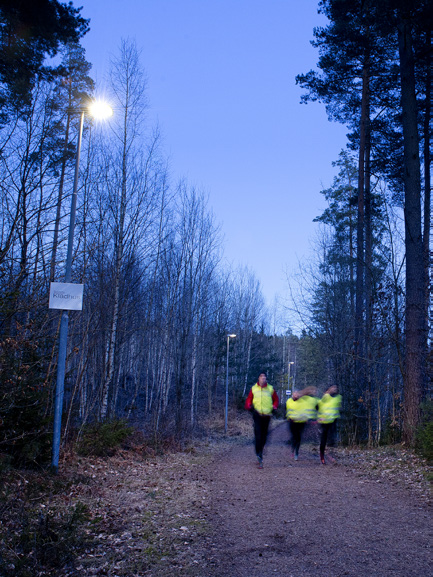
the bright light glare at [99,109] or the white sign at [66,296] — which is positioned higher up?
the bright light glare at [99,109]

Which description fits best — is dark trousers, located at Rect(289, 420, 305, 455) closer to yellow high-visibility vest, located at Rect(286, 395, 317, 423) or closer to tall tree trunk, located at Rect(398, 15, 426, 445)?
yellow high-visibility vest, located at Rect(286, 395, 317, 423)

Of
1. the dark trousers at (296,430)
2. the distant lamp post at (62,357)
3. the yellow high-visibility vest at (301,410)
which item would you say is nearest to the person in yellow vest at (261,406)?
the yellow high-visibility vest at (301,410)

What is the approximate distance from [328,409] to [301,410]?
69 centimetres

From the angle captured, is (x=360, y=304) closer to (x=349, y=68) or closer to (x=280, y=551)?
(x=349, y=68)

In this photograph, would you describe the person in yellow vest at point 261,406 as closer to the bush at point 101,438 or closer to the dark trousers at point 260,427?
the dark trousers at point 260,427

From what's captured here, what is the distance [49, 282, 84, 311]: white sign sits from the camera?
8.13 meters

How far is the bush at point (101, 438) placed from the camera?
10578 mm

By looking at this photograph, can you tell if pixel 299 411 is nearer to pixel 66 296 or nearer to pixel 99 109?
pixel 66 296

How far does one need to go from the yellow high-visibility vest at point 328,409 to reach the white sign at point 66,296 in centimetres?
687

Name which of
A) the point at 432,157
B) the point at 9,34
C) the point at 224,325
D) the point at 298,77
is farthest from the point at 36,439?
the point at 224,325

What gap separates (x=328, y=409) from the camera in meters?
11.9

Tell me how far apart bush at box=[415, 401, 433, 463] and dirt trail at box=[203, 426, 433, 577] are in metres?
1.48

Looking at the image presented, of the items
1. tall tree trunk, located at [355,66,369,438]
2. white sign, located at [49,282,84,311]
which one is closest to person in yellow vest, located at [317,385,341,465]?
tall tree trunk, located at [355,66,369,438]

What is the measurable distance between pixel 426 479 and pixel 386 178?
1164cm
